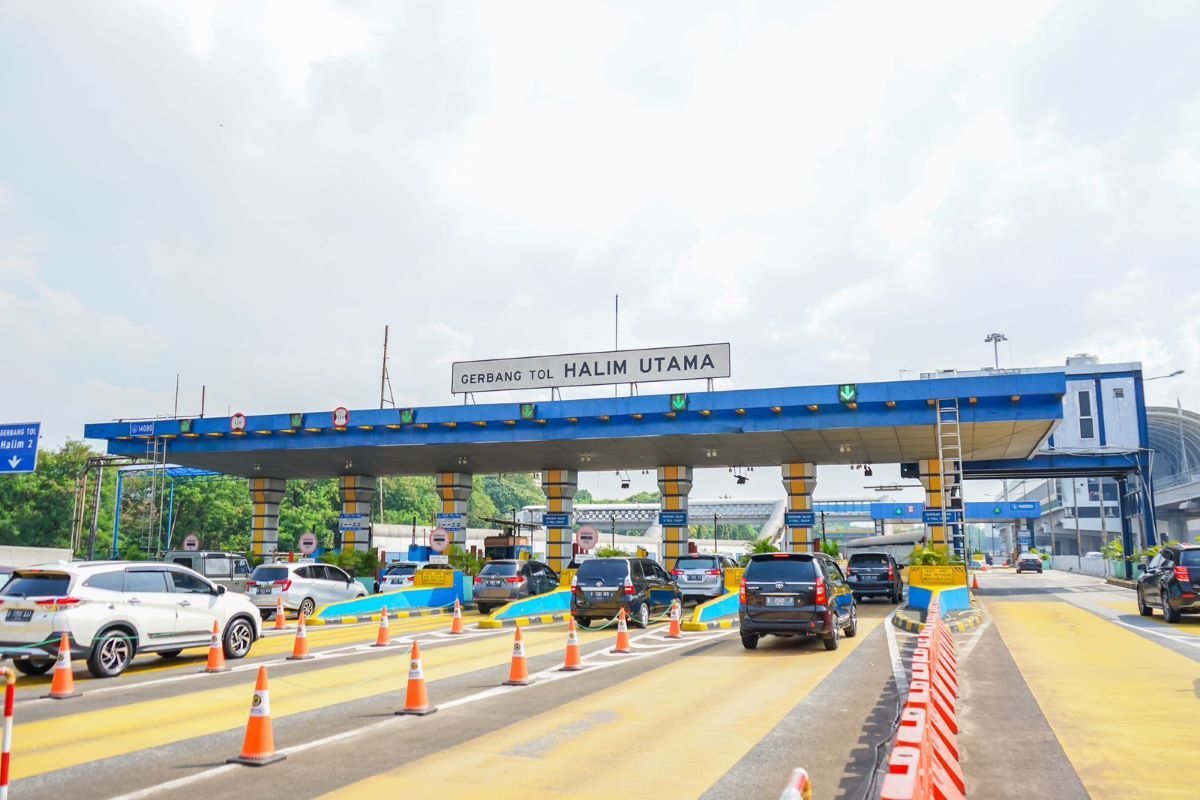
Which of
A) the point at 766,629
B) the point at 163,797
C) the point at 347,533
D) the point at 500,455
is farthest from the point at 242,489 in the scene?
the point at 163,797

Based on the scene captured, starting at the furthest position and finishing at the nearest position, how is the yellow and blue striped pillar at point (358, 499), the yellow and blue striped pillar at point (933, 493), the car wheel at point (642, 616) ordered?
the yellow and blue striped pillar at point (358, 499) < the yellow and blue striped pillar at point (933, 493) < the car wheel at point (642, 616)

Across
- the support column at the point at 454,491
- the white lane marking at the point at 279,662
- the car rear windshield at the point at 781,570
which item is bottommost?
the white lane marking at the point at 279,662

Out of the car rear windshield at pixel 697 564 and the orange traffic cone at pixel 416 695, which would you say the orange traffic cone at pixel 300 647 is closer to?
the orange traffic cone at pixel 416 695

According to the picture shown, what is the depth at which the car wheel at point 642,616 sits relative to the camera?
20406 mm

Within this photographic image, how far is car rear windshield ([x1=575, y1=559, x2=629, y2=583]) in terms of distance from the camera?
66.2ft

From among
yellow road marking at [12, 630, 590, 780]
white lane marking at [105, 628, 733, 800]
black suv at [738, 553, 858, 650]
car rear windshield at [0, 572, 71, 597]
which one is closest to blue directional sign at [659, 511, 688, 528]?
black suv at [738, 553, 858, 650]

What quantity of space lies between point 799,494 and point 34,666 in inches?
1113

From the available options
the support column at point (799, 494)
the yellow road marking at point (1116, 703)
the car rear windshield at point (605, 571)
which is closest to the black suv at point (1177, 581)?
the yellow road marking at point (1116, 703)

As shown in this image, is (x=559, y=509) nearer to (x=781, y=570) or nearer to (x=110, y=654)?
(x=781, y=570)

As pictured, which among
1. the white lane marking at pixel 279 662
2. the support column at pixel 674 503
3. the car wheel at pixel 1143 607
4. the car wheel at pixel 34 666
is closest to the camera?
the white lane marking at pixel 279 662

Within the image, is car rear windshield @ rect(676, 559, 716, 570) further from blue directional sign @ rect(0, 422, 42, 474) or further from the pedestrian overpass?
blue directional sign @ rect(0, 422, 42, 474)

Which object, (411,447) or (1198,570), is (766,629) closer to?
(1198,570)

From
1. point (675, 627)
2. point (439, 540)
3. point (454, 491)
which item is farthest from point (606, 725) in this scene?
point (454, 491)

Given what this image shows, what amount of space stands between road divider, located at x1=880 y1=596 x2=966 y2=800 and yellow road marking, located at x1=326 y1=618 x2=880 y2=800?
1.69 meters
